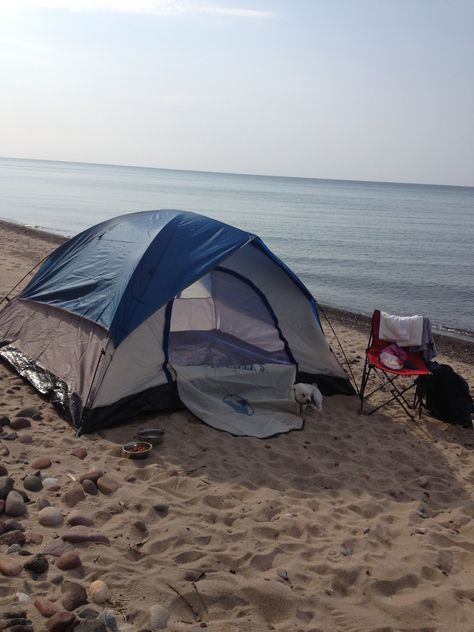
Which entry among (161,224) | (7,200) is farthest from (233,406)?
(7,200)

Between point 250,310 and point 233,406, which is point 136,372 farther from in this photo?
point 250,310

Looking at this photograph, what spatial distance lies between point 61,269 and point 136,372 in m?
2.01

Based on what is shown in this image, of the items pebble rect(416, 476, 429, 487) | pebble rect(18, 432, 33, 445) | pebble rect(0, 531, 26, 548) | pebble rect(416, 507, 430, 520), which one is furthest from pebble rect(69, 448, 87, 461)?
pebble rect(416, 476, 429, 487)

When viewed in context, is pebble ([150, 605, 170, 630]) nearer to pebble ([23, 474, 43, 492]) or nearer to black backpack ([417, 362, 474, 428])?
pebble ([23, 474, 43, 492])

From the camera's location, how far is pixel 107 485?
14.3 ft

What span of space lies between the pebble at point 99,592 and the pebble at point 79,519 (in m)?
0.63

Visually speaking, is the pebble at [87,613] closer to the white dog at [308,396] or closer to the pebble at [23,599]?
the pebble at [23,599]

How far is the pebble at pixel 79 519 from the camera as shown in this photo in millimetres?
3846

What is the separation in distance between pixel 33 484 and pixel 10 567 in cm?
99

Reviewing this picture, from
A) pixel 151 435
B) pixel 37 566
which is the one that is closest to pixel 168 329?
pixel 151 435

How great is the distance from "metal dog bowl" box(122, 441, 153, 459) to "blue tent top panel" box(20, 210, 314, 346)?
998 millimetres

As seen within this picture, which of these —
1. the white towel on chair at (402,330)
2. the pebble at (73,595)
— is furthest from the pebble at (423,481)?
the pebble at (73,595)

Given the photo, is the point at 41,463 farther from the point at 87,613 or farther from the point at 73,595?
the point at 87,613

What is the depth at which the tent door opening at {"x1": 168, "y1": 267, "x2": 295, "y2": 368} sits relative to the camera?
261 inches
